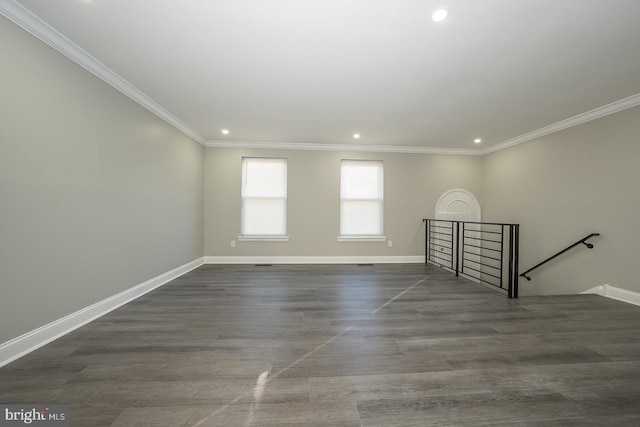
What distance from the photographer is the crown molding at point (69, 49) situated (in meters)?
1.63

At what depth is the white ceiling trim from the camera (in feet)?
15.4

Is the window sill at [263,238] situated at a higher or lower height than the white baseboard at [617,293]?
higher

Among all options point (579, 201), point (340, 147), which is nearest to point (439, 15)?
point (340, 147)

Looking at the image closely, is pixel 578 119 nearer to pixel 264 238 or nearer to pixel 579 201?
pixel 579 201

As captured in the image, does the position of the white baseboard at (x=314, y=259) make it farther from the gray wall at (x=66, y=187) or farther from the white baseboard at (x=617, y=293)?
the white baseboard at (x=617, y=293)

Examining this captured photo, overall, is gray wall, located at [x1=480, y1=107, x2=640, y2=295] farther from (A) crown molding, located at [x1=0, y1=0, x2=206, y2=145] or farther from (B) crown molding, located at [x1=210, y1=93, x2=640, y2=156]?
(A) crown molding, located at [x1=0, y1=0, x2=206, y2=145]

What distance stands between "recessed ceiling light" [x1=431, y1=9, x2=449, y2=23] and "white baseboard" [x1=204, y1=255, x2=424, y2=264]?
→ 3.97m

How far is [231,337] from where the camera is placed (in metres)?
1.99

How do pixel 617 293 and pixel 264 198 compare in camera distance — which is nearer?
pixel 617 293

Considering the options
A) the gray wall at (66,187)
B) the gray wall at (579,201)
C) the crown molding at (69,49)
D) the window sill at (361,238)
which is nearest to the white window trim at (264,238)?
the window sill at (361,238)

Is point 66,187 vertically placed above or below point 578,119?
below

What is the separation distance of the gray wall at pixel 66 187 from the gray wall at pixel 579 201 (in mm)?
5921

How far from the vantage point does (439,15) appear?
1646 mm

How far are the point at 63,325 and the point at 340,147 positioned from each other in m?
4.48
